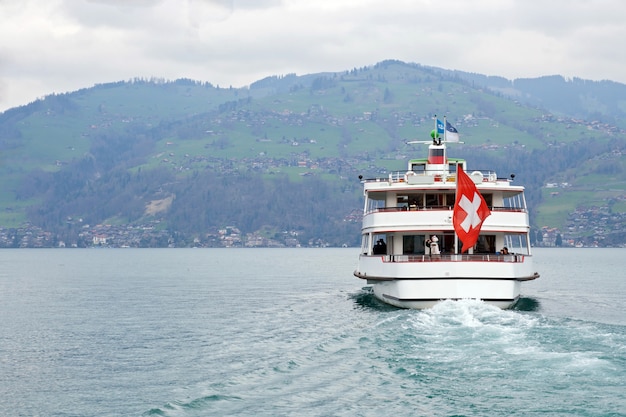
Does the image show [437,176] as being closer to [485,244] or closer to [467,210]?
[485,244]

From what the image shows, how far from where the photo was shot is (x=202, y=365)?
3014 centimetres

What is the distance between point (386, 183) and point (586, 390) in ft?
73.1

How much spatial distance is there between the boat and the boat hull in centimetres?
4

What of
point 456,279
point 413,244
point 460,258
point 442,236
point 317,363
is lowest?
point 317,363

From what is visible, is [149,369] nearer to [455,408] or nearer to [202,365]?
[202,365]

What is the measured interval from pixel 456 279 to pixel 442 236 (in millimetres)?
5586

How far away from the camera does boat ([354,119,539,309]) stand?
125 feet

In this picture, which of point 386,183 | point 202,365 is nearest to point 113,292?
point 386,183

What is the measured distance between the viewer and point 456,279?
125ft

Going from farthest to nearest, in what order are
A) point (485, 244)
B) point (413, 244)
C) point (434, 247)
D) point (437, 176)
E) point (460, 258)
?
point (485, 244) → point (413, 244) → point (437, 176) → point (434, 247) → point (460, 258)

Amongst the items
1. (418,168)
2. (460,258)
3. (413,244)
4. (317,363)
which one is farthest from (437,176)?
(317,363)

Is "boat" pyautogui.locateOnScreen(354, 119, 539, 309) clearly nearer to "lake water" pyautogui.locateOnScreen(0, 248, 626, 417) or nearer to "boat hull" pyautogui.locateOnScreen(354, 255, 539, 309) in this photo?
"boat hull" pyautogui.locateOnScreen(354, 255, 539, 309)

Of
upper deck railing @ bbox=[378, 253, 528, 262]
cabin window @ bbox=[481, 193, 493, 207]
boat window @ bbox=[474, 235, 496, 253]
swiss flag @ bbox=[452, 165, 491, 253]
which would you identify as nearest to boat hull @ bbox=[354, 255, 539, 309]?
upper deck railing @ bbox=[378, 253, 528, 262]

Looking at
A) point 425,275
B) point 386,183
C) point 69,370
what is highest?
point 386,183
